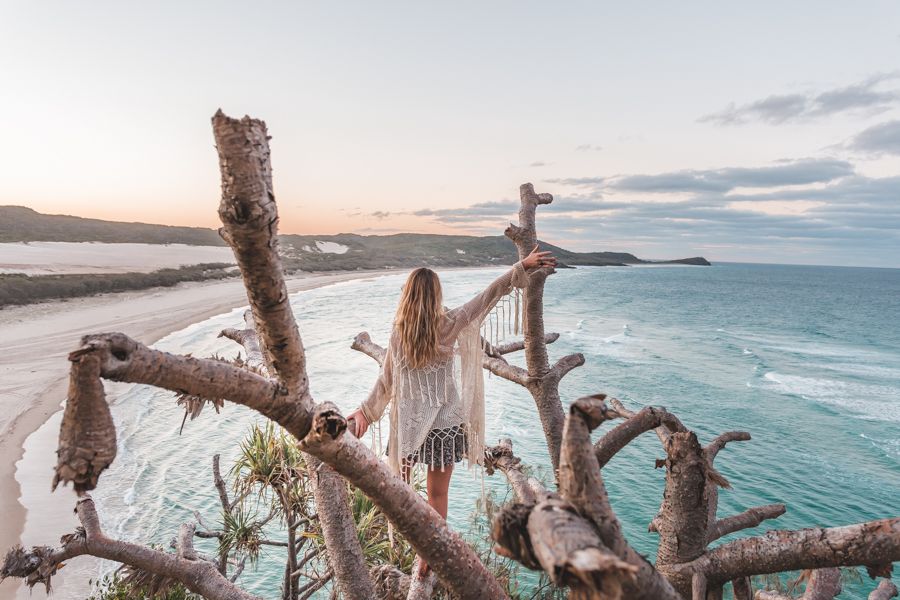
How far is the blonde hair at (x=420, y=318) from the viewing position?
300cm

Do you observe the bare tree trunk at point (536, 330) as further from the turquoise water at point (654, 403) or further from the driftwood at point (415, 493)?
the turquoise water at point (654, 403)

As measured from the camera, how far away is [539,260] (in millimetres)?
2906

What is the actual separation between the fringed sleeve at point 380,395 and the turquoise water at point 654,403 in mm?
7132

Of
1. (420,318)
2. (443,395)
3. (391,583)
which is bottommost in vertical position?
(391,583)

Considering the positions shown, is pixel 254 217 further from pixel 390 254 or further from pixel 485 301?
pixel 390 254

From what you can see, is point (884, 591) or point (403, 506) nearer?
point (403, 506)

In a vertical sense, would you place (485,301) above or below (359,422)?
above

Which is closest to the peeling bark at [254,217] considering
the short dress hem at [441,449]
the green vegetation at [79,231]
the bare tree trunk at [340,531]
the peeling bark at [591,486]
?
the peeling bark at [591,486]

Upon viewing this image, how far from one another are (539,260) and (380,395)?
3.82ft

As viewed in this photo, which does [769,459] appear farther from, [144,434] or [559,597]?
[144,434]

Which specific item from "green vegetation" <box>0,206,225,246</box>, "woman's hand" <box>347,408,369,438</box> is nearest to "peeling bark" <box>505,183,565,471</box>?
"woman's hand" <box>347,408,369,438</box>

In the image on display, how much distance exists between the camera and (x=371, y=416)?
9.89 feet

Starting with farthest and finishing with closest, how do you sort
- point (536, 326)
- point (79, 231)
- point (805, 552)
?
point (79, 231) < point (536, 326) < point (805, 552)

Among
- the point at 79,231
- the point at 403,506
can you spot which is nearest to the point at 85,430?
the point at 403,506
